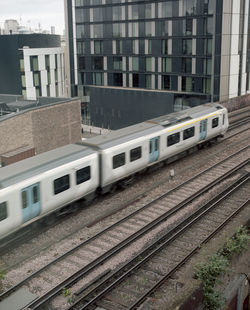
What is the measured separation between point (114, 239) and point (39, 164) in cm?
477

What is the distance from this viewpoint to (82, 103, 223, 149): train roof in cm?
2067

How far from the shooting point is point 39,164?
56.8ft

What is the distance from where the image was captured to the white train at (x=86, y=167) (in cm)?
1580

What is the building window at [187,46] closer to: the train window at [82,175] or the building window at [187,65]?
the building window at [187,65]

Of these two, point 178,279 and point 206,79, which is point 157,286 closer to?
point 178,279

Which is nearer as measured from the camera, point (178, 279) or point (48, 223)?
point (178, 279)

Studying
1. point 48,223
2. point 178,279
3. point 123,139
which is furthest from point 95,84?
point 178,279

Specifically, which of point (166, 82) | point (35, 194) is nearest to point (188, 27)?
point (166, 82)

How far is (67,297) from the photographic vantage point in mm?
13055

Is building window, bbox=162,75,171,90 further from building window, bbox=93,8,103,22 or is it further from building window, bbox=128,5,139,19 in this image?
building window, bbox=93,8,103,22

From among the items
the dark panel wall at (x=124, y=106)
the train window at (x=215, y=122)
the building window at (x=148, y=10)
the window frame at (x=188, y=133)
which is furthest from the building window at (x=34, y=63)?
the window frame at (x=188, y=133)

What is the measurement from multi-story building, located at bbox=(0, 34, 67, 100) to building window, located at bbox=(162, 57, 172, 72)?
28.6m

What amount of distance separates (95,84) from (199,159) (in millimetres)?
36148

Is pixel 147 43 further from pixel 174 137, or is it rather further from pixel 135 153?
pixel 135 153
